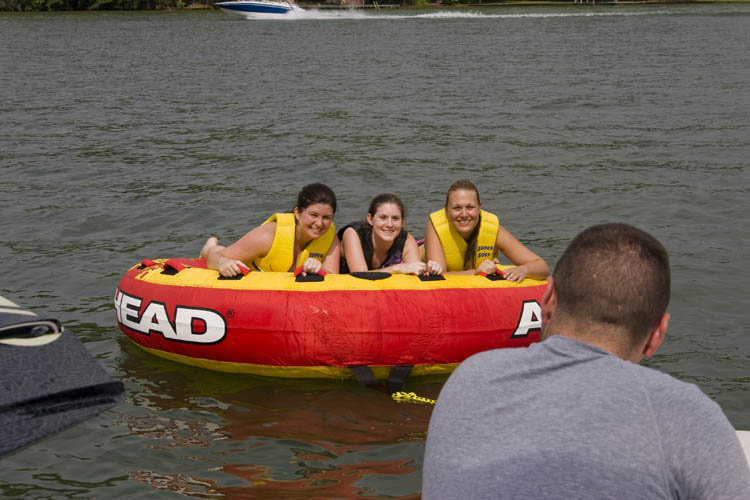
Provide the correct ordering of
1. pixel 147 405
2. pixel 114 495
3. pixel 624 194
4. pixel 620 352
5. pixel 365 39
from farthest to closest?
1. pixel 365 39
2. pixel 624 194
3. pixel 147 405
4. pixel 114 495
5. pixel 620 352

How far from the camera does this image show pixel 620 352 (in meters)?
2.04

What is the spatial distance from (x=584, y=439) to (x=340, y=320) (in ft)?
13.4

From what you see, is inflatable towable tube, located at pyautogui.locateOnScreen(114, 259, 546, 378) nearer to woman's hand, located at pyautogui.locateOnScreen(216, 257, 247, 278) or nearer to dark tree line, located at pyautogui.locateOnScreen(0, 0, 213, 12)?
woman's hand, located at pyautogui.locateOnScreen(216, 257, 247, 278)

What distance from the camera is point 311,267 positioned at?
6027 mm

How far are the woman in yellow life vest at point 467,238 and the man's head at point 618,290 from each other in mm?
4275

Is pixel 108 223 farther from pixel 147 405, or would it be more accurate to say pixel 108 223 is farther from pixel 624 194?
pixel 624 194

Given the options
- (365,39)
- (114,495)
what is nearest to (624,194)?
(114,495)

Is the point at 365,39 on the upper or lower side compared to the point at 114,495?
upper

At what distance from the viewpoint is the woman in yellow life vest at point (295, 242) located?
636 cm

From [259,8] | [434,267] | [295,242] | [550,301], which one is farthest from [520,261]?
[259,8]

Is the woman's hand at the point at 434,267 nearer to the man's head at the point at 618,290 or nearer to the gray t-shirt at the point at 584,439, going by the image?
the man's head at the point at 618,290

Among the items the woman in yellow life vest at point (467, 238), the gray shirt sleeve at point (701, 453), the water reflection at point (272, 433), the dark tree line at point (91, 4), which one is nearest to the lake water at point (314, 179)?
the water reflection at point (272, 433)

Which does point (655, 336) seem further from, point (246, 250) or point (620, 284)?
point (246, 250)

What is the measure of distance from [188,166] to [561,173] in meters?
5.66
